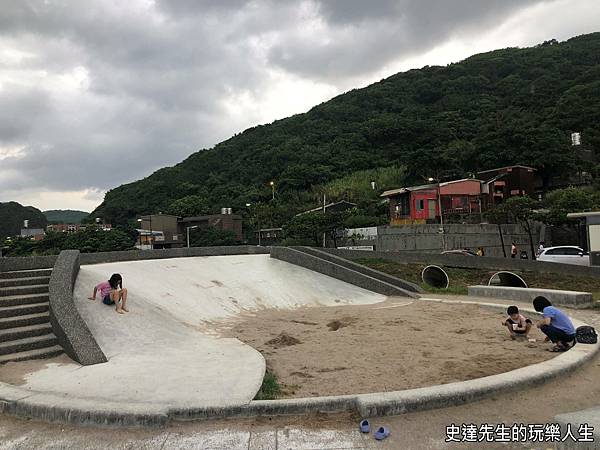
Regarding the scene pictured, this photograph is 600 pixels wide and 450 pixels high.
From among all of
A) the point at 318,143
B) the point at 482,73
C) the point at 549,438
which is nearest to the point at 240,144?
the point at 318,143

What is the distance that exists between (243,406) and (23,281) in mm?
6560

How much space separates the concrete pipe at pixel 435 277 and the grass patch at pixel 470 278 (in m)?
0.24

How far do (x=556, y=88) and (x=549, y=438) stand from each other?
224ft

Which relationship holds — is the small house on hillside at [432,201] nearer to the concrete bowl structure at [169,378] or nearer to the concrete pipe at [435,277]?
the concrete pipe at [435,277]

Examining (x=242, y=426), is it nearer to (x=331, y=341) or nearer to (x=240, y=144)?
(x=331, y=341)

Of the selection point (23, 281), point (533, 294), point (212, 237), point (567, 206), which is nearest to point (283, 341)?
point (23, 281)

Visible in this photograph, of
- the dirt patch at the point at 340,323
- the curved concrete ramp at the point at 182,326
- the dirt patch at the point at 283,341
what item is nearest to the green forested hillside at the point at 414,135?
the curved concrete ramp at the point at 182,326

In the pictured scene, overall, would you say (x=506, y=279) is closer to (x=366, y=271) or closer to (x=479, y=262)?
(x=479, y=262)

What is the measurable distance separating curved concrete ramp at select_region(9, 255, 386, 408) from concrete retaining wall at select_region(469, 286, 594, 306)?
323 cm

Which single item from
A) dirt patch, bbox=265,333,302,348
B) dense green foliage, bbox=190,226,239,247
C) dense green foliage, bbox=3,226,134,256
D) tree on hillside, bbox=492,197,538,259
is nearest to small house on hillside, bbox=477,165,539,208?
tree on hillside, bbox=492,197,538,259

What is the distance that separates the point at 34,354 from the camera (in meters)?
5.88

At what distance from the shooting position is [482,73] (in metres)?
84.8

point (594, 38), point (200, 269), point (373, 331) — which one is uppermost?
point (594, 38)

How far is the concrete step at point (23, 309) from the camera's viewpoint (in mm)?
6762
